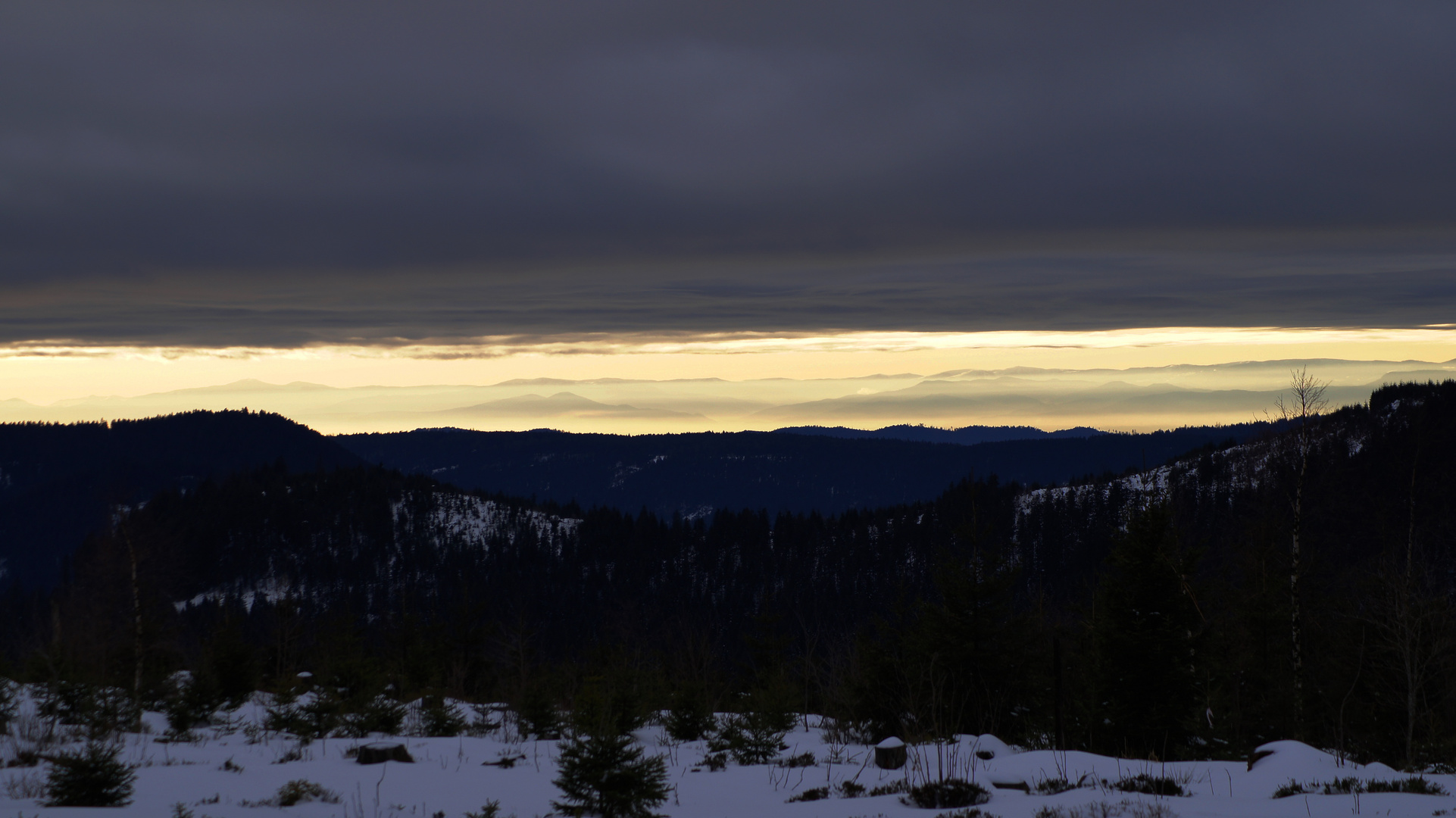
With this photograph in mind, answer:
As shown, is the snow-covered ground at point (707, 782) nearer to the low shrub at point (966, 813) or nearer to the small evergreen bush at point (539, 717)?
the low shrub at point (966, 813)

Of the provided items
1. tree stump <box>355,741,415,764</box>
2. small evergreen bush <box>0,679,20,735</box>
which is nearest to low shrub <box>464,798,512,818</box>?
tree stump <box>355,741,415,764</box>

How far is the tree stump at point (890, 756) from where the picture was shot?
1880 centimetres

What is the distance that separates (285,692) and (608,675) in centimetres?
1190

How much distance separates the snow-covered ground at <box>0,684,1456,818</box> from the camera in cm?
1294

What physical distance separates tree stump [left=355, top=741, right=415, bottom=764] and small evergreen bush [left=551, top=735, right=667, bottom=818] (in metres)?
7.09

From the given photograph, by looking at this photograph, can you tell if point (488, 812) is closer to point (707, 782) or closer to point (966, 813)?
point (966, 813)

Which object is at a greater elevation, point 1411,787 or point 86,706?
point 1411,787

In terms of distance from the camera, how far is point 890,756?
61.9ft

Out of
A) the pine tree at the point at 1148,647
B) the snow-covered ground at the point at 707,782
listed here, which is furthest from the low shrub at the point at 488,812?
the pine tree at the point at 1148,647

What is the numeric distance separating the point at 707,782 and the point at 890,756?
3.68m

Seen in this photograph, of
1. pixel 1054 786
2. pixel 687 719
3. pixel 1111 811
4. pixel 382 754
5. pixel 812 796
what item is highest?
pixel 1111 811

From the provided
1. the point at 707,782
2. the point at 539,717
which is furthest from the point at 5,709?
the point at 707,782

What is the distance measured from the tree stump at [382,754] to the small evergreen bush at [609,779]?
7094 millimetres

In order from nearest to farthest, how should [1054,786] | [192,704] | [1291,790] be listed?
[1291,790] < [1054,786] < [192,704]
